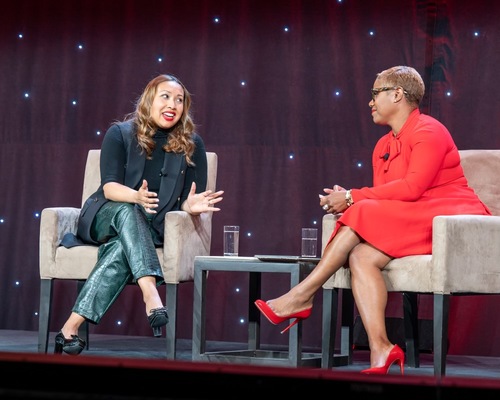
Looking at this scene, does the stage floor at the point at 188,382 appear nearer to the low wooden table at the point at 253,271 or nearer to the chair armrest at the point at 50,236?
the low wooden table at the point at 253,271

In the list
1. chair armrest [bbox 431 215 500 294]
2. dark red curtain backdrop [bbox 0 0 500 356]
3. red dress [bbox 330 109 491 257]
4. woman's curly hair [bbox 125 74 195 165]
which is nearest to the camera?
chair armrest [bbox 431 215 500 294]

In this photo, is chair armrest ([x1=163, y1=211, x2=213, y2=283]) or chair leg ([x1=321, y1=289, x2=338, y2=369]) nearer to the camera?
chair leg ([x1=321, y1=289, x2=338, y2=369])

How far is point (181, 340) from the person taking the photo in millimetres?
5191

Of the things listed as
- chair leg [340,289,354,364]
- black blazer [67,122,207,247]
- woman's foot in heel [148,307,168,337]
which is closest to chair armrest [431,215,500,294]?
chair leg [340,289,354,364]

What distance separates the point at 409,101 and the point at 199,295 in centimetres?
126

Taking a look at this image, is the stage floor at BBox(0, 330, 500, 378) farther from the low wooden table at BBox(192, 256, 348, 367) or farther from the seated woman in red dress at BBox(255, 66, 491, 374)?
the seated woman in red dress at BBox(255, 66, 491, 374)

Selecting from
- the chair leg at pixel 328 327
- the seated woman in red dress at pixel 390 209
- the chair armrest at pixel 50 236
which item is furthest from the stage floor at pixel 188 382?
the chair armrest at pixel 50 236

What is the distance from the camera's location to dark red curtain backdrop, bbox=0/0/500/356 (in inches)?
186

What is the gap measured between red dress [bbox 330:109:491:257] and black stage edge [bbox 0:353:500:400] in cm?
237

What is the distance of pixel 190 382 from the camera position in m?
1.14

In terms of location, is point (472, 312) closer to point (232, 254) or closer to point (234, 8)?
point (232, 254)

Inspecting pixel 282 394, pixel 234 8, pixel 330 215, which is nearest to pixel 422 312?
pixel 330 215

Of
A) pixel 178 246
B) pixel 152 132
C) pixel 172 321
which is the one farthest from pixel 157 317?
pixel 152 132

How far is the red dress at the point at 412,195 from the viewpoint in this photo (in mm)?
3502
